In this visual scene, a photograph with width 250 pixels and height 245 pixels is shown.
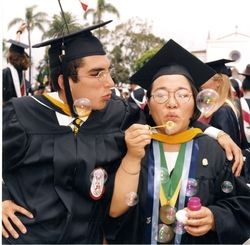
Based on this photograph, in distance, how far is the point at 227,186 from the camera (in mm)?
2119

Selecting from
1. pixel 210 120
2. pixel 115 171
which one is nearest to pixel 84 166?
pixel 115 171

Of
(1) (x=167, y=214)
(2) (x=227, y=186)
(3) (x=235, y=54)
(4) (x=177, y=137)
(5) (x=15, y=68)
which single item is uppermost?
(4) (x=177, y=137)

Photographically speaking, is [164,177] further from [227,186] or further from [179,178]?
[227,186]

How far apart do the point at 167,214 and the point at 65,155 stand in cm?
59

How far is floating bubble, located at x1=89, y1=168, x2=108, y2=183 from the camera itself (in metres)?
2.08

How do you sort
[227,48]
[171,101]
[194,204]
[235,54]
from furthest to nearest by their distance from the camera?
[227,48] < [235,54] < [171,101] < [194,204]

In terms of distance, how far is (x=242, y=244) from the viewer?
223 centimetres

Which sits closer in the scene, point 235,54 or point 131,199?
point 131,199

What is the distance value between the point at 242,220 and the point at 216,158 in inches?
13.5

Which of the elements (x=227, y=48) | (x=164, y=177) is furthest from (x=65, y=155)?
(x=227, y=48)

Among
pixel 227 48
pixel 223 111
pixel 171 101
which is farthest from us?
pixel 227 48

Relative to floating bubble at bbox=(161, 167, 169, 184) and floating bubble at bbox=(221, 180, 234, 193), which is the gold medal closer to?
floating bubble at bbox=(161, 167, 169, 184)

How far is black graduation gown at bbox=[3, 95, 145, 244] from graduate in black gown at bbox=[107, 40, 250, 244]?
176 mm

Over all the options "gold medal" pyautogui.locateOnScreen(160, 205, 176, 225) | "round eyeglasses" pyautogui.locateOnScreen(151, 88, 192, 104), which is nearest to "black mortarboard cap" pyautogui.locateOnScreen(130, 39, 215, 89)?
"round eyeglasses" pyautogui.locateOnScreen(151, 88, 192, 104)
